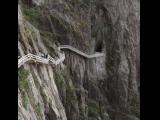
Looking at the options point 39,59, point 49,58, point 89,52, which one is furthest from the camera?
point 89,52

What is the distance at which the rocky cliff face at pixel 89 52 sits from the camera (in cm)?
809

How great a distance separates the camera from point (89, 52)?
10023 mm

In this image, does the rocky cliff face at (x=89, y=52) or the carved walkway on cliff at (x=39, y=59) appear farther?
the rocky cliff face at (x=89, y=52)

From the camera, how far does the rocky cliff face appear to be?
809 cm

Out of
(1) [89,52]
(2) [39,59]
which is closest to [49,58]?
(2) [39,59]

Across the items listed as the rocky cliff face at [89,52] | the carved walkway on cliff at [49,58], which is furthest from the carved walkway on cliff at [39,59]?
the rocky cliff face at [89,52]

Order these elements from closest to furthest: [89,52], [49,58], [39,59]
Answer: [39,59] → [49,58] → [89,52]

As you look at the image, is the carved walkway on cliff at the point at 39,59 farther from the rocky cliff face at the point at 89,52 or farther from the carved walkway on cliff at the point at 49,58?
the rocky cliff face at the point at 89,52

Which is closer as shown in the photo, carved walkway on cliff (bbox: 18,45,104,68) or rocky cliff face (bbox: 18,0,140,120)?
carved walkway on cliff (bbox: 18,45,104,68)

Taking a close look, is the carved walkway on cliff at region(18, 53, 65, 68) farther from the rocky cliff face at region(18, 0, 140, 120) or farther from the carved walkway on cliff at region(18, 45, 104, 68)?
the rocky cliff face at region(18, 0, 140, 120)

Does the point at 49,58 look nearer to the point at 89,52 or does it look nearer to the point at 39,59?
the point at 39,59

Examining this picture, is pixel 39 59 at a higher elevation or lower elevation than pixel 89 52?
higher

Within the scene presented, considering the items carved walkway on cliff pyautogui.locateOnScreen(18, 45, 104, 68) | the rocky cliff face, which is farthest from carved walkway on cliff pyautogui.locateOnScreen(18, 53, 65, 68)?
the rocky cliff face
